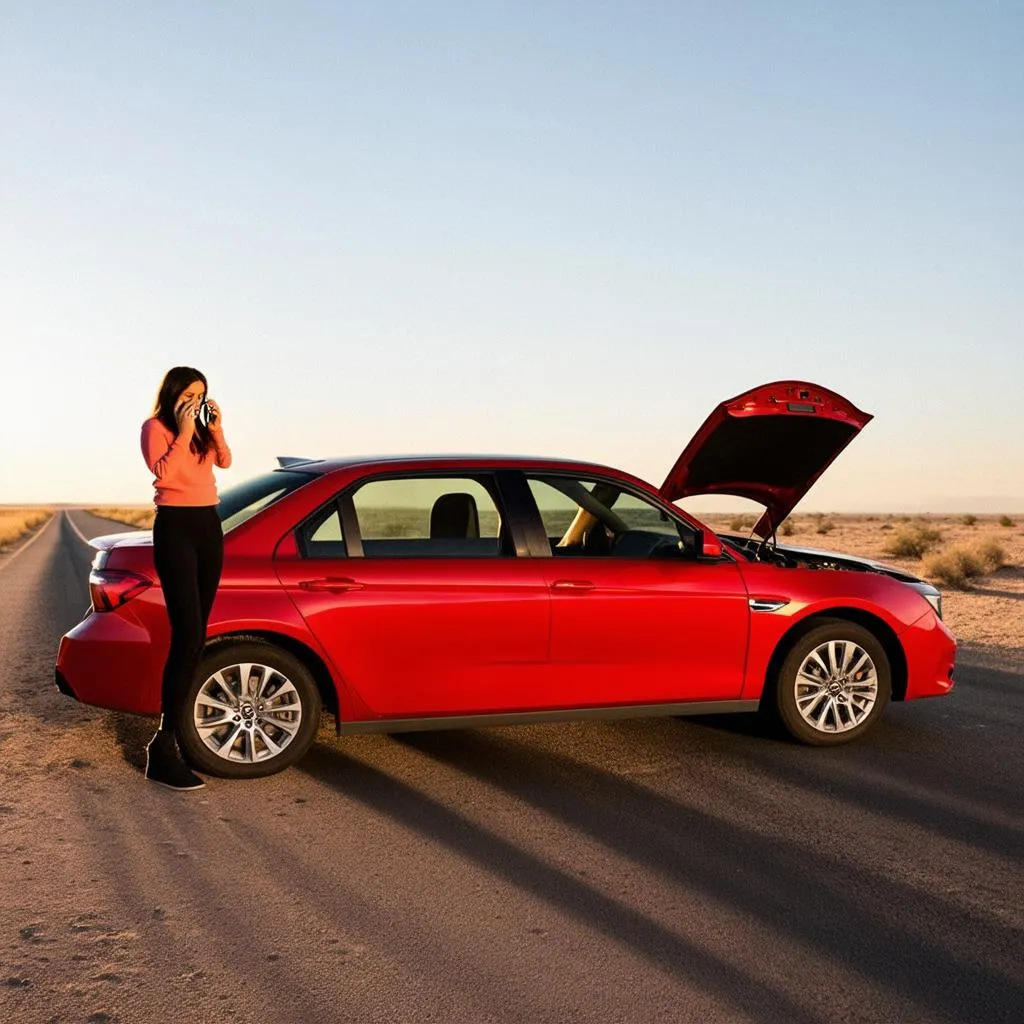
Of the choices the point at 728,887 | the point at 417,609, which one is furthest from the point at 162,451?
the point at 728,887

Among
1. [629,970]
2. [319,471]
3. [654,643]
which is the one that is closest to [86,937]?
[629,970]

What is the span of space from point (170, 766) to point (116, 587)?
0.95m

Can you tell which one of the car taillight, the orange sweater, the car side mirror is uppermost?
the orange sweater

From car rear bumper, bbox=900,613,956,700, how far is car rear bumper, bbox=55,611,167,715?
4341 mm

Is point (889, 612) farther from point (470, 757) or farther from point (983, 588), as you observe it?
point (983, 588)

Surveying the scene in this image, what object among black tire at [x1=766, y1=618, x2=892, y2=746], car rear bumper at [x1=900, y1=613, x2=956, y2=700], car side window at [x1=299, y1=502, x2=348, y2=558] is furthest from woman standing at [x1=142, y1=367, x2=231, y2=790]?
car rear bumper at [x1=900, y1=613, x2=956, y2=700]

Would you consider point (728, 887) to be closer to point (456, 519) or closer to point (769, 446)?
point (456, 519)

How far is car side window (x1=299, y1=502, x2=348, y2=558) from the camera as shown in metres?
6.11

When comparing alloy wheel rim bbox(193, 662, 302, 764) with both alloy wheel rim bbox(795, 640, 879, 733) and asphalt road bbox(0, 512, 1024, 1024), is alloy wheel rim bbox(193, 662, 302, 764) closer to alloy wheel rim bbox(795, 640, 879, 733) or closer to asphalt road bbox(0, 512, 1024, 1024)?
asphalt road bbox(0, 512, 1024, 1024)

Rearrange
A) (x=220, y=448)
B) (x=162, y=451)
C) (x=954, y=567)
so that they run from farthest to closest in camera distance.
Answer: (x=954, y=567), (x=220, y=448), (x=162, y=451)

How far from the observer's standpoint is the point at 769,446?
303 inches

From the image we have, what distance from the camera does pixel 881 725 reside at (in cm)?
768

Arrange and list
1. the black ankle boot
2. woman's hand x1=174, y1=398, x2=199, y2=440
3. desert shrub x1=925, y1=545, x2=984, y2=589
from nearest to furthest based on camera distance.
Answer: woman's hand x1=174, y1=398, x2=199, y2=440
the black ankle boot
desert shrub x1=925, y1=545, x2=984, y2=589

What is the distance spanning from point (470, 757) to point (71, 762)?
2.21 metres
